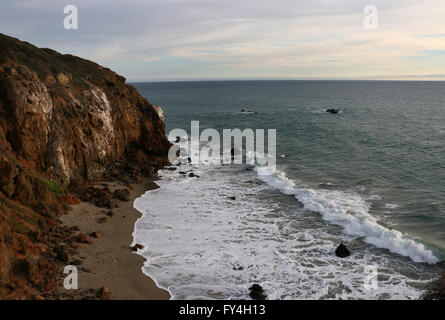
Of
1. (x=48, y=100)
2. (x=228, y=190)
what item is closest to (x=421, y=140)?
(x=228, y=190)

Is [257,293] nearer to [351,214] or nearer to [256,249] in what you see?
[256,249]

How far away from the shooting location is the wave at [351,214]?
65.4ft

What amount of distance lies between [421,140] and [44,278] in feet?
164

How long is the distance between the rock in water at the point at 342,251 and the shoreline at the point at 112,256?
9.68 metres

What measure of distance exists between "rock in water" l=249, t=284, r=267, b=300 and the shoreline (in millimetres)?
3804

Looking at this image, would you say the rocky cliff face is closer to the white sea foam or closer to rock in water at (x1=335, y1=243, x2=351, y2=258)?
the white sea foam

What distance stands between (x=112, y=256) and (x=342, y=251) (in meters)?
12.6

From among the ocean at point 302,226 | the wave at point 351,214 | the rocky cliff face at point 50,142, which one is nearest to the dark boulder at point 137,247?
the ocean at point 302,226

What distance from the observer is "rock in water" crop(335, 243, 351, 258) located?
19281mm

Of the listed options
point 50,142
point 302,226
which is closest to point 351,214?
point 302,226

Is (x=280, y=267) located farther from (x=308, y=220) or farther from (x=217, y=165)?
(x=217, y=165)

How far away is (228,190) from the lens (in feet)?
101

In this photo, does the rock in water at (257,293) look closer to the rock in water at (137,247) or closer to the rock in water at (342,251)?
the rock in water at (342,251)
